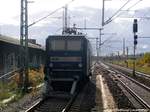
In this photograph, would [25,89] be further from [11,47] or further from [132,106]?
[11,47]

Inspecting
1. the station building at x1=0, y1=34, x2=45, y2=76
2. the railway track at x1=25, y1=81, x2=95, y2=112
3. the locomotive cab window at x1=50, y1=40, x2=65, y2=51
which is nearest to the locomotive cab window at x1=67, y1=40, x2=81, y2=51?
the locomotive cab window at x1=50, y1=40, x2=65, y2=51

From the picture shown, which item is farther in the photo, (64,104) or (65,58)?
(65,58)

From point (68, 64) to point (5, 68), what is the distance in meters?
8.28

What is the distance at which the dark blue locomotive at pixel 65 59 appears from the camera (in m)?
24.2

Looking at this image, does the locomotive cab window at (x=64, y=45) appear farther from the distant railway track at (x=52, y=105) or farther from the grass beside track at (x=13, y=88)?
the distant railway track at (x=52, y=105)

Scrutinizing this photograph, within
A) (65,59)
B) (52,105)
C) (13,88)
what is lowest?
(52,105)

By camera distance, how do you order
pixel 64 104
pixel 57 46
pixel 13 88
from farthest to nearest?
1. pixel 13 88
2. pixel 57 46
3. pixel 64 104

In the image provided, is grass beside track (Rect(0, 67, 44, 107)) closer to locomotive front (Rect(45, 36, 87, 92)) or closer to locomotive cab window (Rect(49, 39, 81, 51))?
locomotive front (Rect(45, 36, 87, 92))

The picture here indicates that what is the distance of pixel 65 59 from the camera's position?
24.4 meters

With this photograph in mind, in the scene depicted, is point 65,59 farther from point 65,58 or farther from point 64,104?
point 64,104

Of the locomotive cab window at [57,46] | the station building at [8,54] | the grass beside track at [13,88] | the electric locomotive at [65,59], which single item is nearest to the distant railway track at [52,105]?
the grass beside track at [13,88]

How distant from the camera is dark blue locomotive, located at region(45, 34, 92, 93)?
952 inches

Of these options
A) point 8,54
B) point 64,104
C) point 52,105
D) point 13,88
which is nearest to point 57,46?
point 13,88

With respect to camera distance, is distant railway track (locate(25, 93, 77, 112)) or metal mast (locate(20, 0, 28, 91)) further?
metal mast (locate(20, 0, 28, 91))
